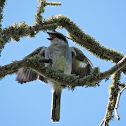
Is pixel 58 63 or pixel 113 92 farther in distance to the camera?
pixel 58 63

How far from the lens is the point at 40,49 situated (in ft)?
15.4

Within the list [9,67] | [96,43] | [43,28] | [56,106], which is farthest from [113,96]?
[9,67]

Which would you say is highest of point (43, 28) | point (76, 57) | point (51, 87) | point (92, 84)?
point (76, 57)

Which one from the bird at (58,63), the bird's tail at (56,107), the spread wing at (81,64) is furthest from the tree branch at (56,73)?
the spread wing at (81,64)

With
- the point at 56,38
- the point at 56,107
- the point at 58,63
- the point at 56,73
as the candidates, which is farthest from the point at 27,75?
the point at 56,73

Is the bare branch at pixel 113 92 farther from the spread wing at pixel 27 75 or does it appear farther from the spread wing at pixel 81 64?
the spread wing at pixel 27 75

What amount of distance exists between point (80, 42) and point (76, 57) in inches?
45.1

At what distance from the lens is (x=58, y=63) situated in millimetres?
4094

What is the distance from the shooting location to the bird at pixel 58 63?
13.5 feet

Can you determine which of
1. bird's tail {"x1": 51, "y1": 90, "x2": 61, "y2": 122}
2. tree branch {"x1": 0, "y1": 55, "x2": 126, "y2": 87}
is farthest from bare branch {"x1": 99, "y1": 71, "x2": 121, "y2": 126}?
bird's tail {"x1": 51, "y1": 90, "x2": 61, "y2": 122}

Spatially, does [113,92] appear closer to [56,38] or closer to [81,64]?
[81,64]

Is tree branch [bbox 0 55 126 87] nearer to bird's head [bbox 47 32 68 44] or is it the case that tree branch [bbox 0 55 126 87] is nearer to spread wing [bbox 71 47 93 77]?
bird's head [bbox 47 32 68 44]

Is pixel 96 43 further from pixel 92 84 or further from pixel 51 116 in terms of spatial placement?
pixel 51 116

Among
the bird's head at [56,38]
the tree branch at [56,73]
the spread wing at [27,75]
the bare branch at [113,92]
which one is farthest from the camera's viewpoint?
the bird's head at [56,38]
